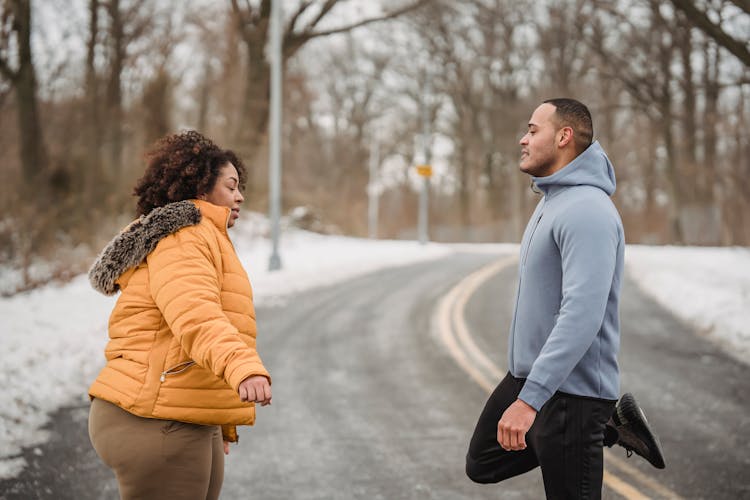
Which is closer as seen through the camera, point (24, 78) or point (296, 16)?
point (24, 78)

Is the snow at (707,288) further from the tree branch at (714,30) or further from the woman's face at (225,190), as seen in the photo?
Result: the woman's face at (225,190)

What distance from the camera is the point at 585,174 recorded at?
2.97m

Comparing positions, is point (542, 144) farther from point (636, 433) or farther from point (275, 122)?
point (275, 122)

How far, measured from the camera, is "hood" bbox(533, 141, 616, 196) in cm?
295

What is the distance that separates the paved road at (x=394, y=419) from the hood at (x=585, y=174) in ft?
8.35

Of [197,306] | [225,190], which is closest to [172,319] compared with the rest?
[197,306]

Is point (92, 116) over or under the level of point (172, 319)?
over

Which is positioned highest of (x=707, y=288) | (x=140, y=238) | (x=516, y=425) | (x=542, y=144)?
(x=542, y=144)

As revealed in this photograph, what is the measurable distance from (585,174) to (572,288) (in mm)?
497

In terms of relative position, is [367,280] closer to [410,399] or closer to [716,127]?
[410,399]

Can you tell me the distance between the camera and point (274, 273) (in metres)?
17.6

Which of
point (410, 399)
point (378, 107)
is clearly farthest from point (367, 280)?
point (378, 107)

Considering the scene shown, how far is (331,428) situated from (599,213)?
13.1ft

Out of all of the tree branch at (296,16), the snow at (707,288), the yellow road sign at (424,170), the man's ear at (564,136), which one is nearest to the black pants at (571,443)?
the man's ear at (564,136)
